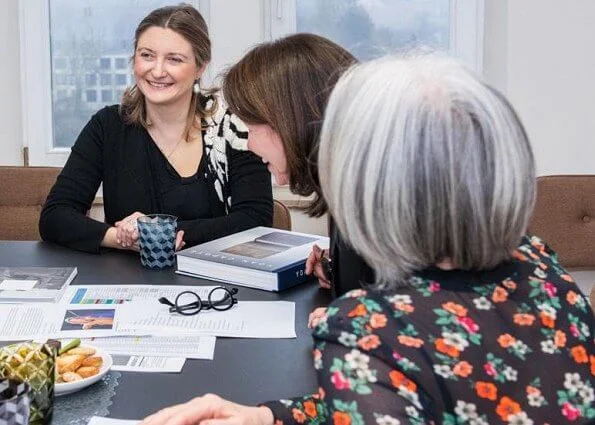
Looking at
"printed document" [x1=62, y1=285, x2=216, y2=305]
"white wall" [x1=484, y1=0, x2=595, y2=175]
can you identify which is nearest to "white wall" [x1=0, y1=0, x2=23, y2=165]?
"printed document" [x1=62, y1=285, x2=216, y2=305]

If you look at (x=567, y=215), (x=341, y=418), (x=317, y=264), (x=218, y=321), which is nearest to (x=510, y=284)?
(x=341, y=418)

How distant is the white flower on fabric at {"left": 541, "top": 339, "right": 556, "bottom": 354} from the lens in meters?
0.85

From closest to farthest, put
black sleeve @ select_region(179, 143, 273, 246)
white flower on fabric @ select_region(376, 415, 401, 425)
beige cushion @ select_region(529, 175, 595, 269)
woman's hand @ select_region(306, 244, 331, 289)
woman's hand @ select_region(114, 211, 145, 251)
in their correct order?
white flower on fabric @ select_region(376, 415, 401, 425), woman's hand @ select_region(306, 244, 331, 289), woman's hand @ select_region(114, 211, 145, 251), black sleeve @ select_region(179, 143, 273, 246), beige cushion @ select_region(529, 175, 595, 269)

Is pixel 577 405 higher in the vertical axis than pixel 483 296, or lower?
lower

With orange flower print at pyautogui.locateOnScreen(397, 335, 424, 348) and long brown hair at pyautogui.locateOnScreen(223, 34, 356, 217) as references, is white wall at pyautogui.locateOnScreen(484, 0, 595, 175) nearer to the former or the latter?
long brown hair at pyautogui.locateOnScreen(223, 34, 356, 217)

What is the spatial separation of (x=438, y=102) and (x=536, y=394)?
1.04ft

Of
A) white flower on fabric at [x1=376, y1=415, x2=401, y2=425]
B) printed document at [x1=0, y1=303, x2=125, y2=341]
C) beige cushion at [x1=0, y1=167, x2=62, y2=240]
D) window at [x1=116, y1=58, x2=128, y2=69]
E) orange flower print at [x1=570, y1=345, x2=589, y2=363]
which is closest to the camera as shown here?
white flower on fabric at [x1=376, y1=415, x2=401, y2=425]

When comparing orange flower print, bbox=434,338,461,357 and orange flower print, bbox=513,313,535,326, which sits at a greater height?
orange flower print, bbox=513,313,535,326

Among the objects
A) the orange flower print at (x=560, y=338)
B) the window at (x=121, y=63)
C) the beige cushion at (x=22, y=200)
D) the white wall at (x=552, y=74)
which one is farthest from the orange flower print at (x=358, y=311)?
the window at (x=121, y=63)

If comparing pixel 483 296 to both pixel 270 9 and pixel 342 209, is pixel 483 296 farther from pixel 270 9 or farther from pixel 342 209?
pixel 270 9

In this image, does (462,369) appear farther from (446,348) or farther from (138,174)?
(138,174)

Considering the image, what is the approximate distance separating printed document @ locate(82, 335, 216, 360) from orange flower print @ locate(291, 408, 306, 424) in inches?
10.7

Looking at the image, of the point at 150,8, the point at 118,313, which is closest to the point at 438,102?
the point at 118,313

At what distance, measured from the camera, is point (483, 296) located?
2.80 ft
